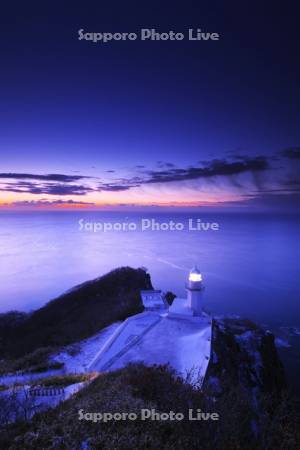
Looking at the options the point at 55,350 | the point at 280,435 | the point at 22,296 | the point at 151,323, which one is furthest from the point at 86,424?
the point at 22,296

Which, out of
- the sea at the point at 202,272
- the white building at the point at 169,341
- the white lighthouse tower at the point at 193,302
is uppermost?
the white lighthouse tower at the point at 193,302

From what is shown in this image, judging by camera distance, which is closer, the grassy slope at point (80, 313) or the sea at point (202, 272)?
the grassy slope at point (80, 313)

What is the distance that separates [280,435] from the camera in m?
6.70

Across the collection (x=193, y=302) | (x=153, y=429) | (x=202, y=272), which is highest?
(x=153, y=429)

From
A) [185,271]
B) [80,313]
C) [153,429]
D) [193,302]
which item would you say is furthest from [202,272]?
[153,429]

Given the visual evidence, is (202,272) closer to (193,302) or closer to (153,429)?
(193,302)

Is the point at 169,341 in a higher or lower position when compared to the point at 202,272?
higher

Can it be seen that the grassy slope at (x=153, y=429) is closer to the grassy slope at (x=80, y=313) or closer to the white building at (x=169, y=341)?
the white building at (x=169, y=341)

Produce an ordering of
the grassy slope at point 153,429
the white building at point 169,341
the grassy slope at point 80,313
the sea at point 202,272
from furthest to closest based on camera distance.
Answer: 1. the sea at point 202,272
2. the grassy slope at point 80,313
3. the white building at point 169,341
4. the grassy slope at point 153,429

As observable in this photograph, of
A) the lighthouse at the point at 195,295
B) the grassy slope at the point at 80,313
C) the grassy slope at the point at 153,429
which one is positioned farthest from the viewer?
the grassy slope at the point at 80,313

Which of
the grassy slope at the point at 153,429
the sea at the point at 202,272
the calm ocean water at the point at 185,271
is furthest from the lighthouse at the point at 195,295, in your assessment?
the calm ocean water at the point at 185,271

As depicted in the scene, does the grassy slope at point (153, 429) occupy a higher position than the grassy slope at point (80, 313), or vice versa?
the grassy slope at point (153, 429)

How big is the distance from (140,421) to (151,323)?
11.3 meters

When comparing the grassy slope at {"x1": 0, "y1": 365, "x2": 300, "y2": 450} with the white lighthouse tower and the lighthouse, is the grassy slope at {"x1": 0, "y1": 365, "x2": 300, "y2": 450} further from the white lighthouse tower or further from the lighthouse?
the lighthouse
